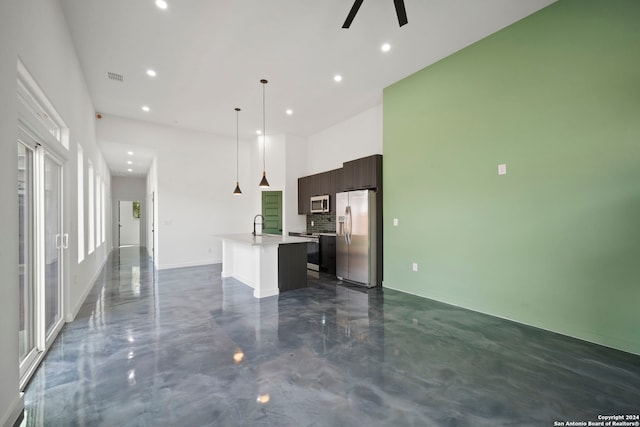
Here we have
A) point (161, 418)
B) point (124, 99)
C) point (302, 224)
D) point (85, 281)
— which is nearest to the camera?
point (161, 418)

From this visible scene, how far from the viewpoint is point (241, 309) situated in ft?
12.2

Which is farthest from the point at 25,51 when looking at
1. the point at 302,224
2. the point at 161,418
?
the point at 302,224

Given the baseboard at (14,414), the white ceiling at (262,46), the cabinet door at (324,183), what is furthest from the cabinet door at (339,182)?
the baseboard at (14,414)

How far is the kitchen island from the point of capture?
4.28 m

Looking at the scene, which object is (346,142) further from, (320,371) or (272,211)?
(320,371)

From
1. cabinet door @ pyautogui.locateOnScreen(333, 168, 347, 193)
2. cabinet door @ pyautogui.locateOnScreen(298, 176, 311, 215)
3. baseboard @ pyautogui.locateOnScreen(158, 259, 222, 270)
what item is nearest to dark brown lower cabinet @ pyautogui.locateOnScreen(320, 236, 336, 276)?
cabinet door @ pyautogui.locateOnScreen(333, 168, 347, 193)

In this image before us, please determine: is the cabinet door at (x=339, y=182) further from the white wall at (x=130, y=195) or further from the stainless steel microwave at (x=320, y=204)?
the white wall at (x=130, y=195)

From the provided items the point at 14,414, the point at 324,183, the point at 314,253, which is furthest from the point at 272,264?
the point at 14,414

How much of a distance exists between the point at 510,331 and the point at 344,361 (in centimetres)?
200

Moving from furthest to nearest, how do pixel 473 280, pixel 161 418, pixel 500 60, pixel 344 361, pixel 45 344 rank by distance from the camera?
pixel 473 280 → pixel 500 60 → pixel 45 344 → pixel 344 361 → pixel 161 418

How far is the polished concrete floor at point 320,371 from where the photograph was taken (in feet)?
5.69

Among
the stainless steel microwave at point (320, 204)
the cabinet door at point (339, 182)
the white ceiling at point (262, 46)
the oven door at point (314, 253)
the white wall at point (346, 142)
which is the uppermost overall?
the white ceiling at point (262, 46)

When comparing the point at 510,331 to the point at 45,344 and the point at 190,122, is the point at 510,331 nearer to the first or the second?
the point at 45,344

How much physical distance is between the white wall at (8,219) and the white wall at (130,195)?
10791mm
